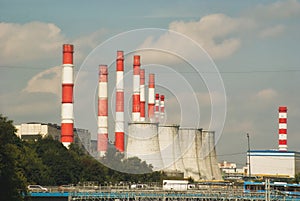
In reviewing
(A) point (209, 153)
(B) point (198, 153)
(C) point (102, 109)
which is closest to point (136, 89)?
(B) point (198, 153)

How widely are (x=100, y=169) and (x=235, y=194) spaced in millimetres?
24441

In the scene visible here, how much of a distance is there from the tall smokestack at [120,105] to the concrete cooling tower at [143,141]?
534 cm

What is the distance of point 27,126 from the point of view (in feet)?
393

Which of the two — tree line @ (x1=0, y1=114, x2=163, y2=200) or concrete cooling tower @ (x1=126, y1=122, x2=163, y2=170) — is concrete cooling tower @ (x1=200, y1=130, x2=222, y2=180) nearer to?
tree line @ (x1=0, y1=114, x2=163, y2=200)

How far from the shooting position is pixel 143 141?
80.6 metres

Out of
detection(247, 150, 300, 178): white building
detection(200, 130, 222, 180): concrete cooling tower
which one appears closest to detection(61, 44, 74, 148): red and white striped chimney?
detection(200, 130, 222, 180): concrete cooling tower

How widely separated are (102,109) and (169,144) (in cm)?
818

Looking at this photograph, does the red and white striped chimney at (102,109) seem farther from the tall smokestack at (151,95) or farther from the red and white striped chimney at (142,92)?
the tall smokestack at (151,95)

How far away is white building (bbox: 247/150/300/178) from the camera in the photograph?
334 ft

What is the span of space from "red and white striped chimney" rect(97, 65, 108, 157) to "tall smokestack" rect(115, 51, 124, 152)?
1.49 m

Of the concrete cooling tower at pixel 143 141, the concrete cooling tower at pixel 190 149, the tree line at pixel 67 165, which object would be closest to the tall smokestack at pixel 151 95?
the concrete cooling tower at pixel 190 149

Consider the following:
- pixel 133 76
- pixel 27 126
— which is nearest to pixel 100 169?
pixel 133 76

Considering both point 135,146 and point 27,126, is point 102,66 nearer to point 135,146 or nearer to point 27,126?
point 135,146

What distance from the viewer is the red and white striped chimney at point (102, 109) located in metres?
87.6
